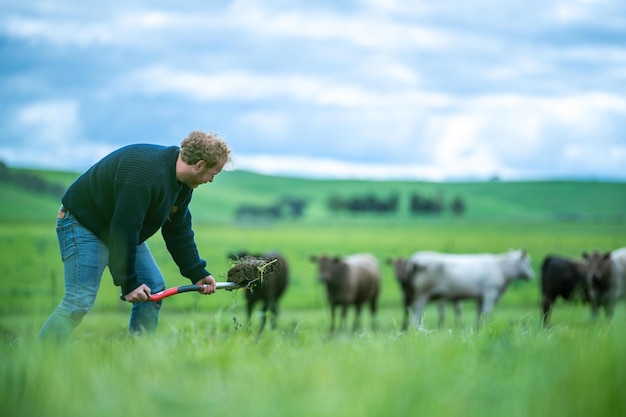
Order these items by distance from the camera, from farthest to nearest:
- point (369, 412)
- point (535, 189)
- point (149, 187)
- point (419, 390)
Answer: point (535, 189), point (149, 187), point (419, 390), point (369, 412)

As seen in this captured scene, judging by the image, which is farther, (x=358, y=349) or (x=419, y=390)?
(x=358, y=349)

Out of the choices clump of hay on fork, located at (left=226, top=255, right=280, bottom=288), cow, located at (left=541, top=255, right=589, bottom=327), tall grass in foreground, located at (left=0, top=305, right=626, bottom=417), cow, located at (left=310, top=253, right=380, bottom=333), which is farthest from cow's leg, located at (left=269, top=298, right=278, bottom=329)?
cow, located at (left=541, top=255, right=589, bottom=327)

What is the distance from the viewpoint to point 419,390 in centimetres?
367

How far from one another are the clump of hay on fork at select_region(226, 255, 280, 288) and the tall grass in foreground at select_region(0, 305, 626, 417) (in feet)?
4.39

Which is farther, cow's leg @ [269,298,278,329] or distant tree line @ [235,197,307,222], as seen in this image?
distant tree line @ [235,197,307,222]

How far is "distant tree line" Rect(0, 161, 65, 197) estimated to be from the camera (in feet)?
321

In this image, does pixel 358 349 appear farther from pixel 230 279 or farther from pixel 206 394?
pixel 230 279

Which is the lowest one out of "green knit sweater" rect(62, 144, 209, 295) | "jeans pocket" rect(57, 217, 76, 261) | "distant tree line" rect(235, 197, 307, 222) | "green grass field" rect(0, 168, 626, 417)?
"distant tree line" rect(235, 197, 307, 222)

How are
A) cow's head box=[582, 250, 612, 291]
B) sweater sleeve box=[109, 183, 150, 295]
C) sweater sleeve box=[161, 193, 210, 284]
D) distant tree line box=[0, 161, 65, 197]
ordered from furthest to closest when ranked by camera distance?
distant tree line box=[0, 161, 65, 197]
cow's head box=[582, 250, 612, 291]
sweater sleeve box=[161, 193, 210, 284]
sweater sleeve box=[109, 183, 150, 295]

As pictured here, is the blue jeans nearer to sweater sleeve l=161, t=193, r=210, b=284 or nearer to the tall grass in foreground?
sweater sleeve l=161, t=193, r=210, b=284

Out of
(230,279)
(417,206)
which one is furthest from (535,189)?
(230,279)

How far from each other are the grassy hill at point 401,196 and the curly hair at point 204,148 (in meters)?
88.3

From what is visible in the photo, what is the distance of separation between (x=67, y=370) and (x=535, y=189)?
12781 centimetres

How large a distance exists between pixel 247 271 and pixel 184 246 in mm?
774
